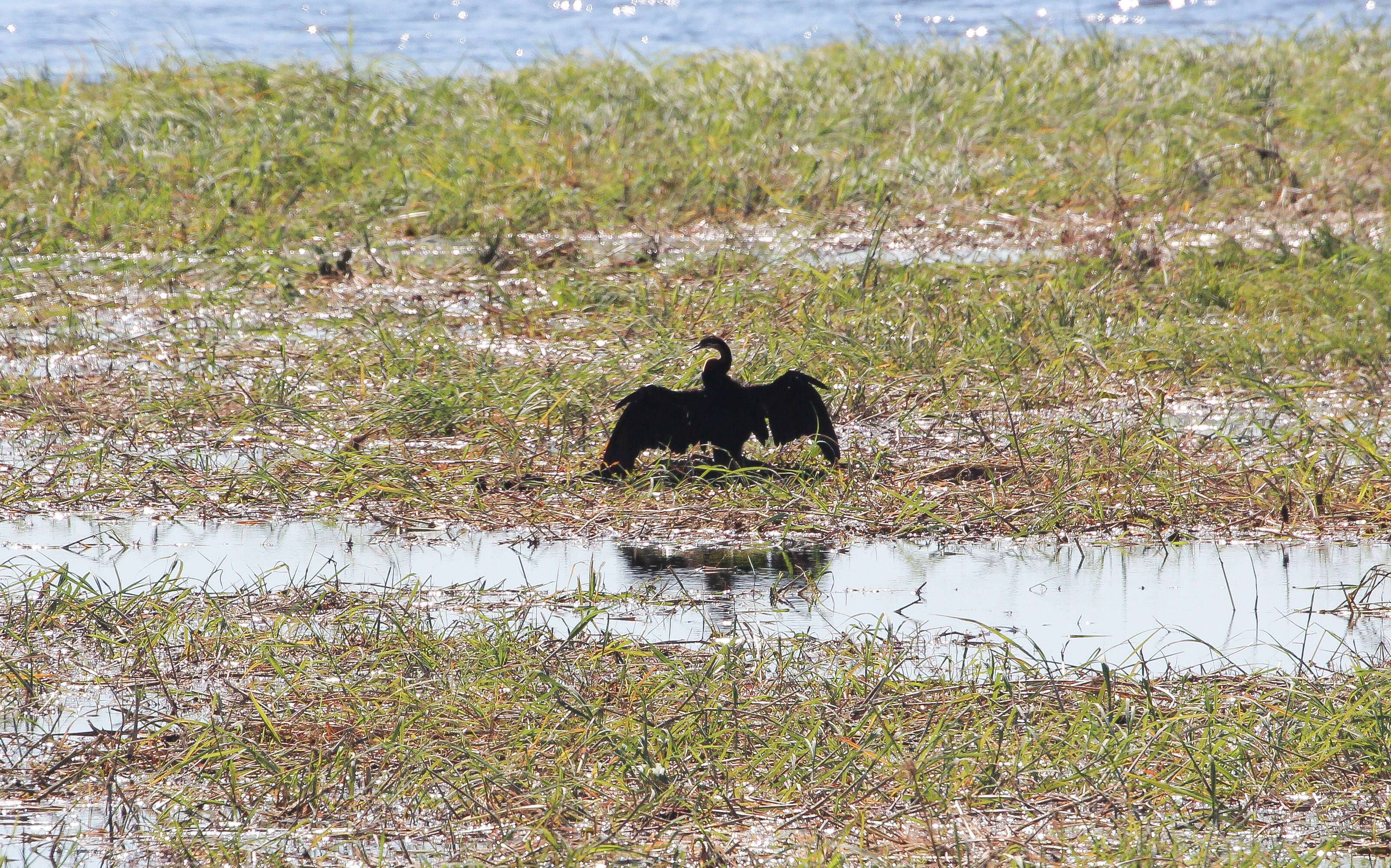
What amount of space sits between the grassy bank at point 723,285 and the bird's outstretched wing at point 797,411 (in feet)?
0.43

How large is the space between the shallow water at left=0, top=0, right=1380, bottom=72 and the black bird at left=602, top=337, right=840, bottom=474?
14.0 m

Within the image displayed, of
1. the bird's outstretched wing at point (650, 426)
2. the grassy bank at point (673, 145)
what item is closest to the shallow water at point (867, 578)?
the bird's outstretched wing at point (650, 426)

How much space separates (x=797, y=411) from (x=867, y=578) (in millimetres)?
984

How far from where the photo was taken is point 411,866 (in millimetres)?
3420

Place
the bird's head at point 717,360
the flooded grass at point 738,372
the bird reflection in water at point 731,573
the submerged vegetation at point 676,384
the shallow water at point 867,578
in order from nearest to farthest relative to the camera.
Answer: the submerged vegetation at point 676,384, the shallow water at point 867,578, the bird reflection in water at point 731,573, the flooded grass at point 738,372, the bird's head at point 717,360

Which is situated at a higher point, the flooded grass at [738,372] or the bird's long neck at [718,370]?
the bird's long neck at [718,370]

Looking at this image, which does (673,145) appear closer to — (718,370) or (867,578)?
(718,370)

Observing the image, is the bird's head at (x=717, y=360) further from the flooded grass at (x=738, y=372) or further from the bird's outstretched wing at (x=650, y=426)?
the flooded grass at (x=738, y=372)

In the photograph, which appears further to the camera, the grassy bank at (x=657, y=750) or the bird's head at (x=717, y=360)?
the bird's head at (x=717, y=360)

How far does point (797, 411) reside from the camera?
6.09 m

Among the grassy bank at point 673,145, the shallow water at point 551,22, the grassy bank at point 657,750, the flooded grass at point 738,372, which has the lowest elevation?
the grassy bank at point 657,750

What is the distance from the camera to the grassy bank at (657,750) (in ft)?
11.7

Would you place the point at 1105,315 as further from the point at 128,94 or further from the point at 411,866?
the point at 128,94

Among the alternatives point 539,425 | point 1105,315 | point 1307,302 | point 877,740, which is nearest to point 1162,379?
point 1105,315
